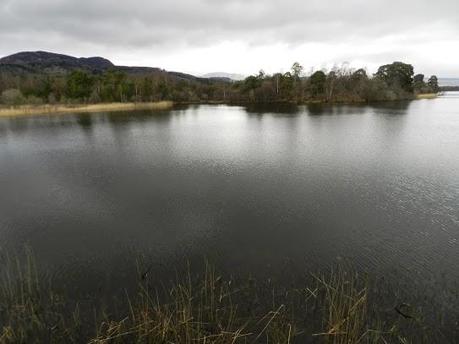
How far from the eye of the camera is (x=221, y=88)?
88500 mm

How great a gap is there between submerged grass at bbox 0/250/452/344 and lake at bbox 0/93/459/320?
0.72m

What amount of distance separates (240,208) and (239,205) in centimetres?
28

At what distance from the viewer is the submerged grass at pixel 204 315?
5.58 m

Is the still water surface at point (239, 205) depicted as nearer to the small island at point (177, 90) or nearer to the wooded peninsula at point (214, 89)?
the small island at point (177, 90)

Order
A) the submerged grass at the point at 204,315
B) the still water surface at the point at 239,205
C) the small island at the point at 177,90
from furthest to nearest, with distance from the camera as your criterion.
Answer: the small island at the point at 177,90, the still water surface at the point at 239,205, the submerged grass at the point at 204,315

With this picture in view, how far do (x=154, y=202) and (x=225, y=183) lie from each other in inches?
149

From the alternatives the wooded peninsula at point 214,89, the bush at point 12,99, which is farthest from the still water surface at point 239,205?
the wooded peninsula at point 214,89

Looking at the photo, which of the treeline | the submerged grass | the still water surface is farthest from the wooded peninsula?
the submerged grass

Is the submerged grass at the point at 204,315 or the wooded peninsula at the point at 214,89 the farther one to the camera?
the wooded peninsula at the point at 214,89

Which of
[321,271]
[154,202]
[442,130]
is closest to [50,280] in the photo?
[154,202]

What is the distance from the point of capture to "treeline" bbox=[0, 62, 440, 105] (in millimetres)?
61938

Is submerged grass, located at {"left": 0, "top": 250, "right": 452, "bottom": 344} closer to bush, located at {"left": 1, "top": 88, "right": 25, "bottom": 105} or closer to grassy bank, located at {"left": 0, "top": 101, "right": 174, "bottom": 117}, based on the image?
grassy bank, located at {"left": 0, "top": 101, "right": 174, "bottom": 117}

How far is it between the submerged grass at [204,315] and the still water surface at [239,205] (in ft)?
2.86

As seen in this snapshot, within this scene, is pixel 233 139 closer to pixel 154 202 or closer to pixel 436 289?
pixel 154 202
